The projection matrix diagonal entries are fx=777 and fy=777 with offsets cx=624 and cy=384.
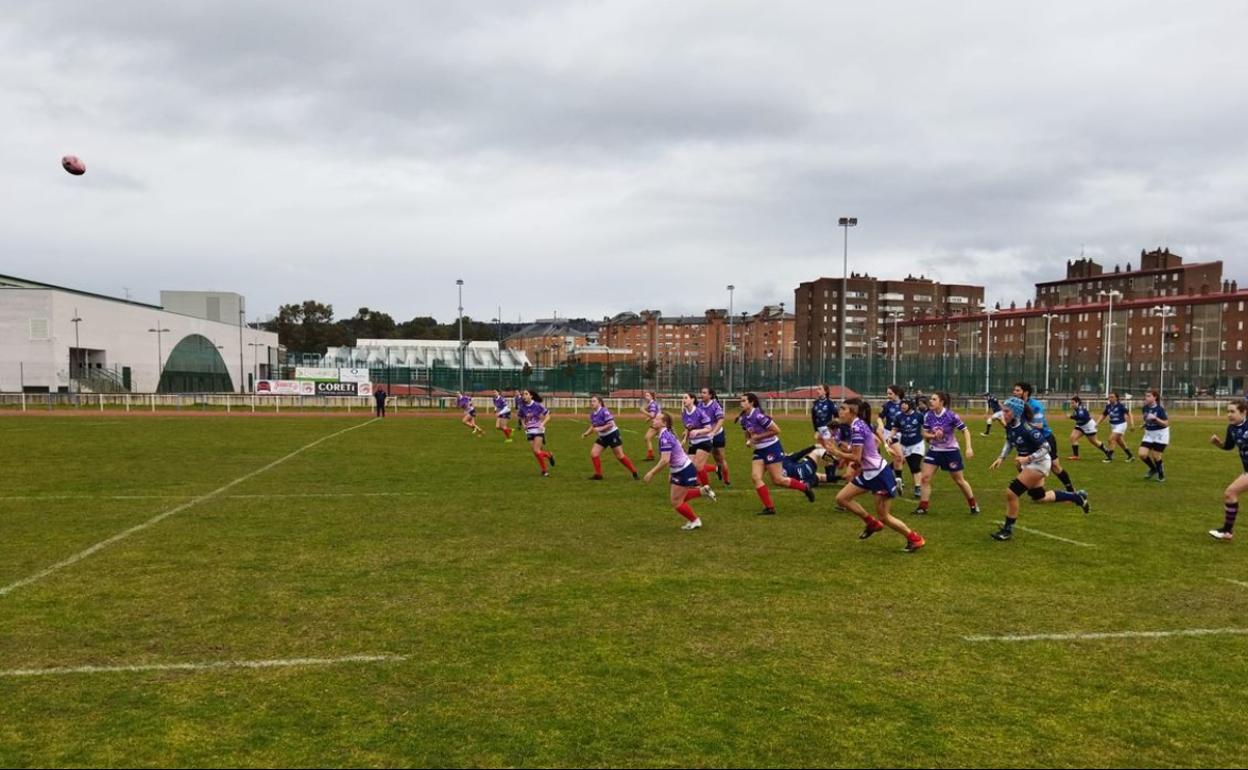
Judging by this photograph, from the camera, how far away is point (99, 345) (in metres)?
66.3

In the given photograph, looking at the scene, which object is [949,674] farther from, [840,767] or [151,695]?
[151,695]

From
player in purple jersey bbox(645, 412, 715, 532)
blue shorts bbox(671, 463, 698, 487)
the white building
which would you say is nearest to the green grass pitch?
player in purple jersey bbox(645, 412, 715, 532)

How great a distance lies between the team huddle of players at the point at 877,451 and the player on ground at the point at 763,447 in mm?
17

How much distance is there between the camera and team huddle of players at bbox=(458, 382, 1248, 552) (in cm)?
1023

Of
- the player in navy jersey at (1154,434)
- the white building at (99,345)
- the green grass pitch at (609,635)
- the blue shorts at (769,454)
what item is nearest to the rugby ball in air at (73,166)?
the green grass pitch at (609,635)

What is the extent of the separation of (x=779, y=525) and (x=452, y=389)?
167ft

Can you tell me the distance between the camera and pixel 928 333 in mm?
132500

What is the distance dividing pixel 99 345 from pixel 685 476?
235 feet

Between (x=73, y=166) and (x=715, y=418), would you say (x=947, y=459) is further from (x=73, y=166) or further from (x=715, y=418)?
(x=73, y=166)

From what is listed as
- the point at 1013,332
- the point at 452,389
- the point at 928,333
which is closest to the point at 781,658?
the point at 452,389

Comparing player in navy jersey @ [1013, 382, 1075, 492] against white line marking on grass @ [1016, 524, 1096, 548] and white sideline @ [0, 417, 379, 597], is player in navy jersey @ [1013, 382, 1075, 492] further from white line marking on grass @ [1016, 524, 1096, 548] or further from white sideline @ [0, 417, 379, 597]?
white sideline @ [0, 417, 379, 597]

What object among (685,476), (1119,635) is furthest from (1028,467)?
(685,476)

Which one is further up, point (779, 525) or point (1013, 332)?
point (1013, 332)

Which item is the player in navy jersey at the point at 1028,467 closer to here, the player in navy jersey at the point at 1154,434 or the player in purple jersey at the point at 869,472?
the player in purple jersey at the point at 869,472
